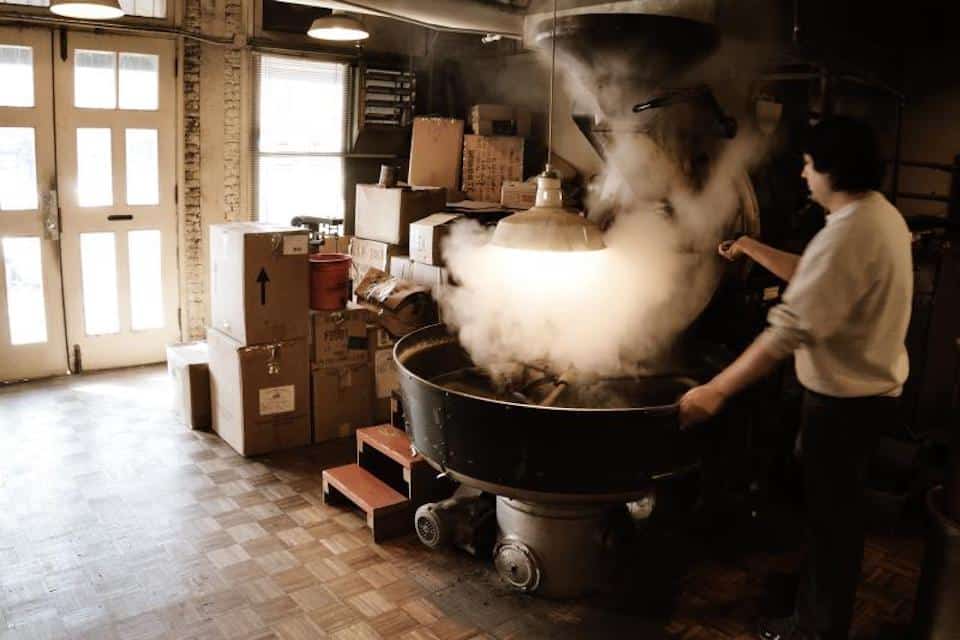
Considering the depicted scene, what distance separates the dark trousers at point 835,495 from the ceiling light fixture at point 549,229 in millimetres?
915

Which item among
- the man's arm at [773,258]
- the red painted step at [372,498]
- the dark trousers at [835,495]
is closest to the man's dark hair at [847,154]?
the man's arm at [773,258]

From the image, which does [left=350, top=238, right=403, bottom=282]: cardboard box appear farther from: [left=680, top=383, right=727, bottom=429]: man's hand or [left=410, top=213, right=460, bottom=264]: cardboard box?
[left=680, top=383, right=727, bottom=429]: man's hand

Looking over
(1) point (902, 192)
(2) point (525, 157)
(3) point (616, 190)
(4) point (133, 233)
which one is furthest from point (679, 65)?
(4) point (133, 233)

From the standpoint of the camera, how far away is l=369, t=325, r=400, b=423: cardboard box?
183 inches

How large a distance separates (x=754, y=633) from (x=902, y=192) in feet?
8.74

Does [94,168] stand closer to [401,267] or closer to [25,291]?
[25,291]

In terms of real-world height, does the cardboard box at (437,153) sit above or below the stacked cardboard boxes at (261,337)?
above

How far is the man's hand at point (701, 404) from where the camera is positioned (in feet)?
7.84

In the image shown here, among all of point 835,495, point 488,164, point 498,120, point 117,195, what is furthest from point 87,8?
point 835,495

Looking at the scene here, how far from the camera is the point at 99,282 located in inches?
225

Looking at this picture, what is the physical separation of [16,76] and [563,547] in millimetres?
4699

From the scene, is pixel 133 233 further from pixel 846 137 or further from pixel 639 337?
pixel 846 137

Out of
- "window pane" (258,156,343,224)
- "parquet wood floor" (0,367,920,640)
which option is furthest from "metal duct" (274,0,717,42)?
"window pane" (258,156,343,224)

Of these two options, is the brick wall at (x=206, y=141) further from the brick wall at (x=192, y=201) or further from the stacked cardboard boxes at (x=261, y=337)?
the stacked cardboard boxes at (x=261, y=337)
